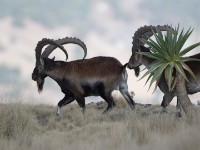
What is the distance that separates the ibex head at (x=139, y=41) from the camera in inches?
632

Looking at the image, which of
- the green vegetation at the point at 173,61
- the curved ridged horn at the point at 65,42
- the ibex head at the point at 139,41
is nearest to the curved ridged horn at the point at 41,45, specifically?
the curved ridged horn at the point at 65,42

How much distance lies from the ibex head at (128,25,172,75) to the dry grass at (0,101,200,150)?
1.76 metres

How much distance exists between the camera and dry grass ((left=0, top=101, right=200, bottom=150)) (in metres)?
9.91

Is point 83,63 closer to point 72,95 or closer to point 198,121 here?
point 72,95

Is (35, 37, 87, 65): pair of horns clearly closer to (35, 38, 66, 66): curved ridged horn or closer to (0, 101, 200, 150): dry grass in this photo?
(35, 38, 66, 66): curved ridged horn

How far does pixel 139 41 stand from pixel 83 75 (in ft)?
7.32

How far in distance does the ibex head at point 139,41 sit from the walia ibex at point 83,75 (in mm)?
371

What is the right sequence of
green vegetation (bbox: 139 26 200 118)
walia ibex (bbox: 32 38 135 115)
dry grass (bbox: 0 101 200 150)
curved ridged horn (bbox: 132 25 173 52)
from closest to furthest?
dry grass (bbox: 0 101 200 150) → green vegetation (bbox: 139 26 200 118) → curved ridged horn (bbox: 132 25 173 52) → walia ibex (bbox: 32 38 135 115)

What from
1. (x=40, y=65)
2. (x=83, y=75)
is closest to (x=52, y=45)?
(x=40, y=65)

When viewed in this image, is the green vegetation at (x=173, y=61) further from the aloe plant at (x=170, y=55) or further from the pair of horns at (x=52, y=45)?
the pair of horns at (x=52, y=45)

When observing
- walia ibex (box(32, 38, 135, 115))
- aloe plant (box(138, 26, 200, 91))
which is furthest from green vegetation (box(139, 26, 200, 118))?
walia ibex (box(32, 38, 135, 115))

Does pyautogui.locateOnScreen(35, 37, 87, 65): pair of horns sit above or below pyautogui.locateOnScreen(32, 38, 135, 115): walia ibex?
above

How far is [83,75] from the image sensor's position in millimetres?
17047

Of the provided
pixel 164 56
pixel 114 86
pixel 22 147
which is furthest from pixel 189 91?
pixel 22 147
